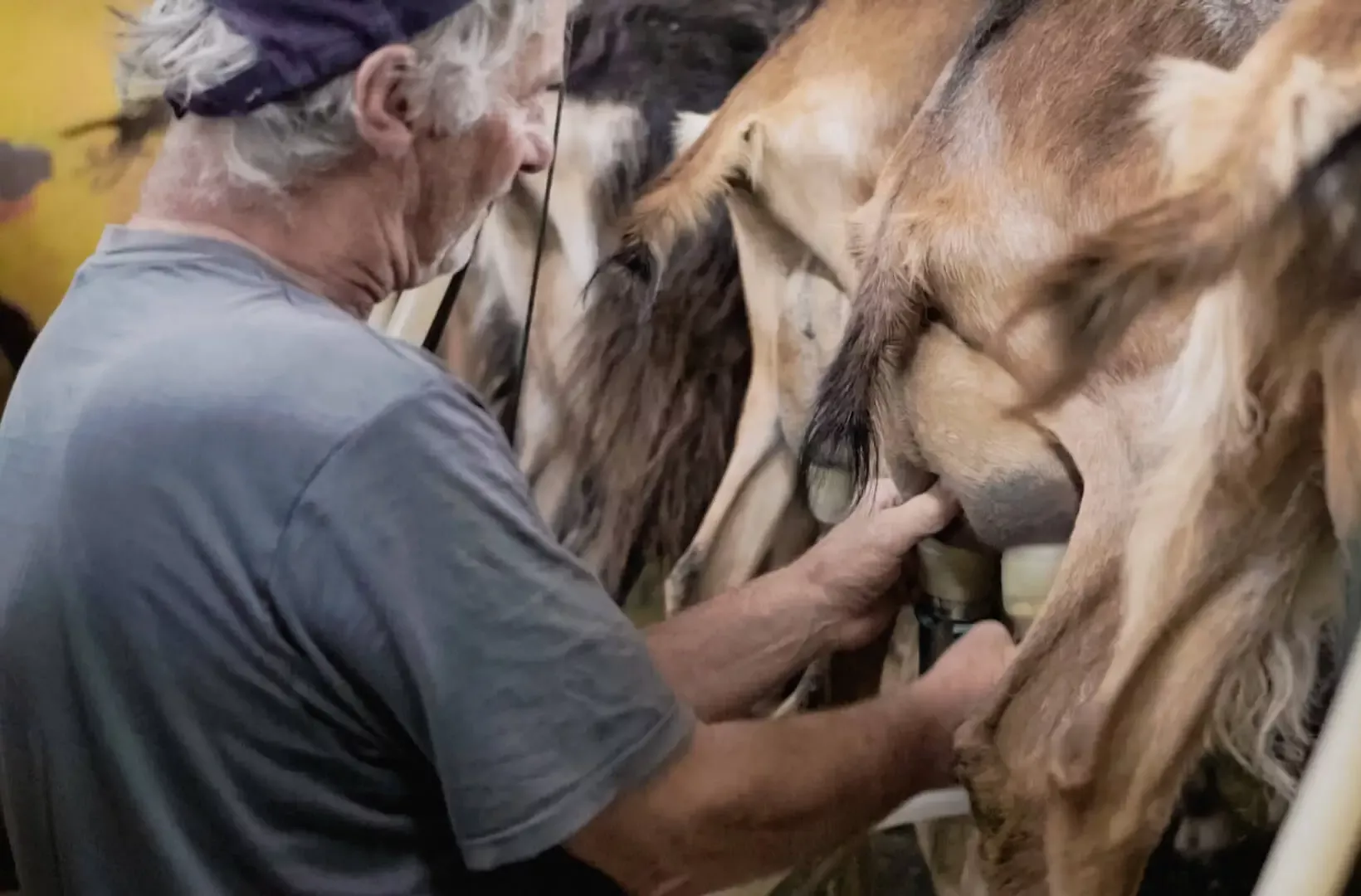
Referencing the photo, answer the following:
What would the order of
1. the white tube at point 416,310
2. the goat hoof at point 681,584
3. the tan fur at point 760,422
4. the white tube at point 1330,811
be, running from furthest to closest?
the white tube at point 416,310, the goat hoof at point 681,584, the tan fur at point 760,422, the white tube at point 1330,811

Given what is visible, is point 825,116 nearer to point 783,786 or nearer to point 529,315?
point 529,315

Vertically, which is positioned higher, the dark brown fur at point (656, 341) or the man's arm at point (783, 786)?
the dark brown fur at point (656, 341)

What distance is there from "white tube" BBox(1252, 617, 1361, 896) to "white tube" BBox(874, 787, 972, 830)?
8.3 inches

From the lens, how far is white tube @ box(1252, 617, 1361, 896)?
60cm

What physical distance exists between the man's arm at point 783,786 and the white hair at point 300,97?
41 cm

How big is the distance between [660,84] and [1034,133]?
36 cm

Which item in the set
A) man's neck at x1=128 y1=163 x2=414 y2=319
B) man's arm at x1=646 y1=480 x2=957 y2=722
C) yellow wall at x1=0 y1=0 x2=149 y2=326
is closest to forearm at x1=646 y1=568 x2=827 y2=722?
man's arm at x1=646 y1=480 x2=957 y2=722

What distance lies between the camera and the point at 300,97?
0.74 m

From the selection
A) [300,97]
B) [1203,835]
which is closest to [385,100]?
[300,97]

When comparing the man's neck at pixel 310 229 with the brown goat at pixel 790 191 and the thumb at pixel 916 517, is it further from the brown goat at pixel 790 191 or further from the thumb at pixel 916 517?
the thumb at pixel 916 517

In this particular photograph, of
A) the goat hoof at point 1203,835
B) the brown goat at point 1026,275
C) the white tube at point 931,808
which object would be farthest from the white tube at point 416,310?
the goat hoof at point 1203,835

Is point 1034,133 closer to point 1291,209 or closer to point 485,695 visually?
point 1291,209

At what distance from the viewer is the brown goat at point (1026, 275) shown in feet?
2.30

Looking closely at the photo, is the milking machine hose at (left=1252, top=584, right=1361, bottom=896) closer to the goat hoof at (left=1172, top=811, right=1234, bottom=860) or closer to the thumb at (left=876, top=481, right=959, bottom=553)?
the goat hoof at (left=1172, top=811, right=1234, bottom=860)
